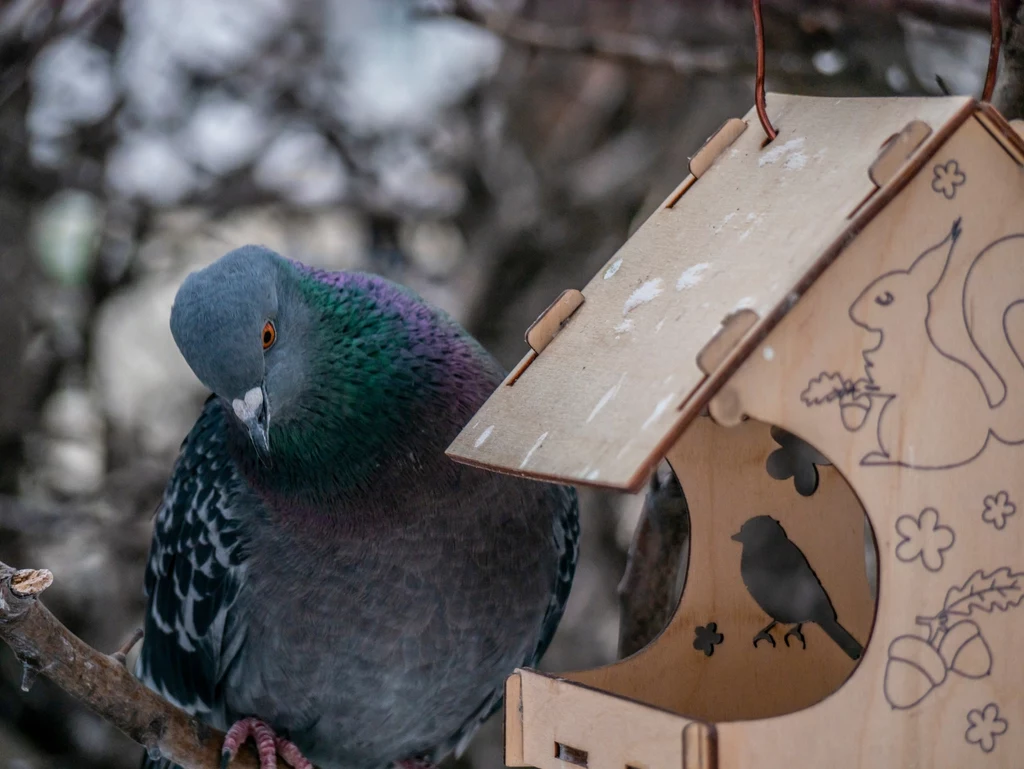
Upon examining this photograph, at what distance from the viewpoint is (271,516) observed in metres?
2.83

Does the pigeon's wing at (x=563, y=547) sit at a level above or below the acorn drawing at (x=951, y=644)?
below

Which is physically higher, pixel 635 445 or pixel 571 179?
pixel 571 179

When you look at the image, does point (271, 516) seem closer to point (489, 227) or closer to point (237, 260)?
point (237, 260)

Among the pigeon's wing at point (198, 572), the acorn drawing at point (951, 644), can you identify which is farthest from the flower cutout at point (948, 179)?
the pigeon's wing at point (198, 572)

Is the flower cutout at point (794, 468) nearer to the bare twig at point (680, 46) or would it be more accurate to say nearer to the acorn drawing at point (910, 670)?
the acorn drawing at point (910, 670)

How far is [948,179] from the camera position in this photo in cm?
172

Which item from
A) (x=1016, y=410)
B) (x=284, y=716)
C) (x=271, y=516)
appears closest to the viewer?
(x=1016, y=410)

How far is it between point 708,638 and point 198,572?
1370 millimetres

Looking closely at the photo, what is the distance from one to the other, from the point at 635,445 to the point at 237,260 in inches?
47.0

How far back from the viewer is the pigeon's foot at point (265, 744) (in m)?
2.82

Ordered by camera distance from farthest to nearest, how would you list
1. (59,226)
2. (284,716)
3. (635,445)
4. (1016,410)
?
(59,226) → (284,716) → (1016,410) → (635,445)

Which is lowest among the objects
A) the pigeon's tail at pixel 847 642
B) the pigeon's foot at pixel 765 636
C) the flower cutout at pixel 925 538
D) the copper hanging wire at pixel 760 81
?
the pigeon's foot at pixel 765 636

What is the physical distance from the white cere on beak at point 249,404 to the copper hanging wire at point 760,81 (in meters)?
1.11

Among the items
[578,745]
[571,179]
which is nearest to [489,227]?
[571,179]
